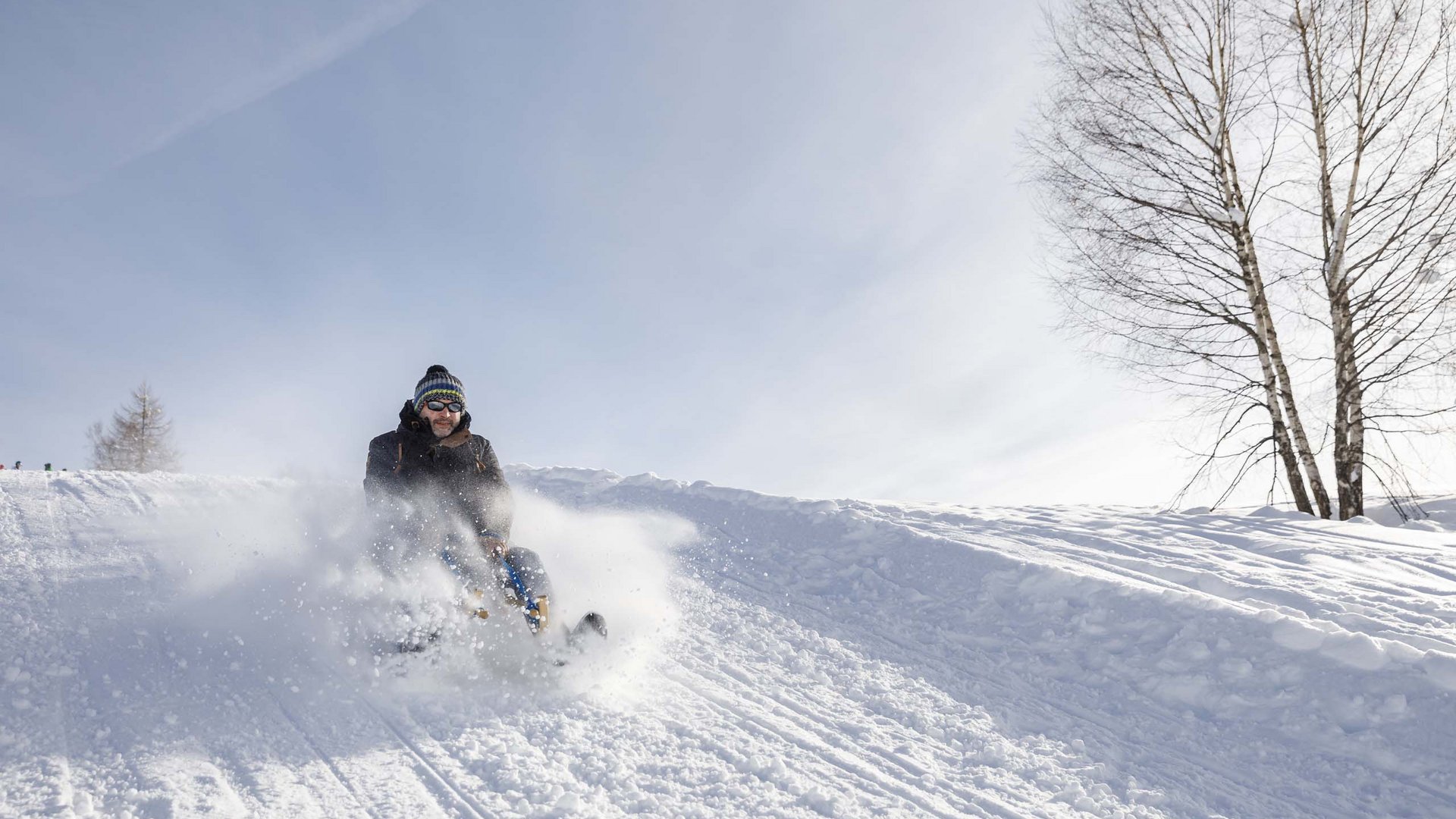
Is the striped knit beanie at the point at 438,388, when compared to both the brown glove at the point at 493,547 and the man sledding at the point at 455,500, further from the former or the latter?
the brown glove at the point at 493,547

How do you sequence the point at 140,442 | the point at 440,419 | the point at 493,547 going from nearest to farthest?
1. the point at 493,547
2. the point at 440,419
3. the point at 140,442

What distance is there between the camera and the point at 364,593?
4410 millimetres

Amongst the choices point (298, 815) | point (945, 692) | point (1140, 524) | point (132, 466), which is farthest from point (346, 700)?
point (132, 466)

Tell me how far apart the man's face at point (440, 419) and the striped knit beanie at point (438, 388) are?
1.6 inches

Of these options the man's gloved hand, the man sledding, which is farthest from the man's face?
the man's gloved hand

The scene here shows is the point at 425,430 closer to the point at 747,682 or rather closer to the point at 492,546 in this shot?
the point at 492,546

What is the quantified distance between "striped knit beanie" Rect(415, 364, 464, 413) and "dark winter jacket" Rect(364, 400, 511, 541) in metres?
0.11

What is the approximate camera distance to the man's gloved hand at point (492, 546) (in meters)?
4.38

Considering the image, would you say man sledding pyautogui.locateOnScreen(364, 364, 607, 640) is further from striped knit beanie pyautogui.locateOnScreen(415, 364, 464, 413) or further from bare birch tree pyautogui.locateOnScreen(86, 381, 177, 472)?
bare birch tree pyautogui.locateOnScreen(86, 381, 177, 472)

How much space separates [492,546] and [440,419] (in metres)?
1.05

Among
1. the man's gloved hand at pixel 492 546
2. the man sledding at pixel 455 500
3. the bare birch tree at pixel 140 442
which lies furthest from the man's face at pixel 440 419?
the bare birch tree at pixel 140 442

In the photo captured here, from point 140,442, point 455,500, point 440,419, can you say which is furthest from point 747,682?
point 140,442

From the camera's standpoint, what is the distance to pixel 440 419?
16.4 feet

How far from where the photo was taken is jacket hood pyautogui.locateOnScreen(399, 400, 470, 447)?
4.99m
